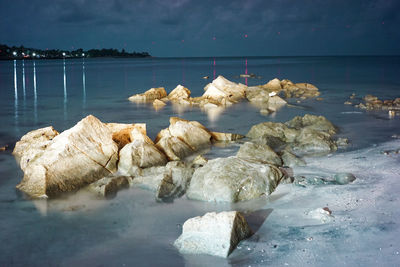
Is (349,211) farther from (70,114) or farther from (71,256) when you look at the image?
(70,114)

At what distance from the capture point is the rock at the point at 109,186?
7.17 metres

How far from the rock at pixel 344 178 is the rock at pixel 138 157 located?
10.9 feet

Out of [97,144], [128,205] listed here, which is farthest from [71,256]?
[97,144]

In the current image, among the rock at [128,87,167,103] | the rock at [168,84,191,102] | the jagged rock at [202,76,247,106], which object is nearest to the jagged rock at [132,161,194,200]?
the jagged rock at [202,76,247,106]

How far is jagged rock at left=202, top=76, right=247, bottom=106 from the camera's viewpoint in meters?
19.9

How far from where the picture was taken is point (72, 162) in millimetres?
7723

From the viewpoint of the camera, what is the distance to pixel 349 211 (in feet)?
19.5

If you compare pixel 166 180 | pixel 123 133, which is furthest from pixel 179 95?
pixel 166 180

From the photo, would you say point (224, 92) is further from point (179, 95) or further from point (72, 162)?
point (72, 162)

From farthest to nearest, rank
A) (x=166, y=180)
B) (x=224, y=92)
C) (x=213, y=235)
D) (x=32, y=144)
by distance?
(x=224, y=92) < (x=32, y=144) < (x=166, y=180) < (x=213, y=235)

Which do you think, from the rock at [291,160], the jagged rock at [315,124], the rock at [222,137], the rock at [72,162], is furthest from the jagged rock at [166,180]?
the jagged rock at [315,124]

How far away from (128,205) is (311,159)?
4.04 m

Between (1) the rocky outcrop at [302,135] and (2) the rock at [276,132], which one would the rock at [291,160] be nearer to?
(1) the rocky outcrop at [302,135]

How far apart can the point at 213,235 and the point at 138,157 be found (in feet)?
11.5
